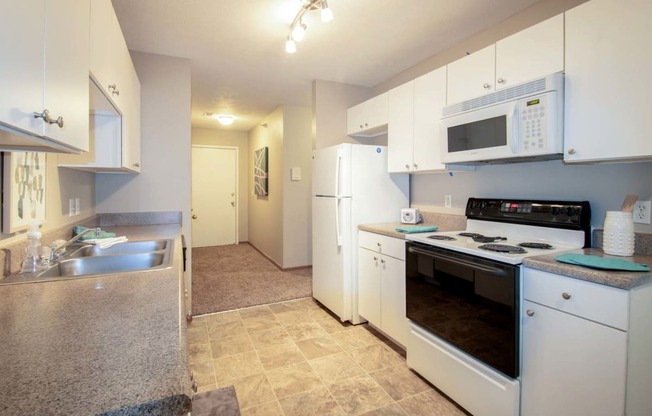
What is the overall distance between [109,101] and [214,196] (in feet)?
16.4

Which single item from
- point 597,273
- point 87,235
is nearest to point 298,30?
point 87,235

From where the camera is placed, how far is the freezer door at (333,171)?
282 cm

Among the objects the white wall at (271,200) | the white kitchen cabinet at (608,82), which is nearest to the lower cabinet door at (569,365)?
the white kitchen cabinet at (608,82)

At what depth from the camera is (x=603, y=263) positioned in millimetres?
1331

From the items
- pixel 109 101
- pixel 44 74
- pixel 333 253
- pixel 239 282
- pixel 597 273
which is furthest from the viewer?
pixel 239 282

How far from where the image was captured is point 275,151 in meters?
5.02

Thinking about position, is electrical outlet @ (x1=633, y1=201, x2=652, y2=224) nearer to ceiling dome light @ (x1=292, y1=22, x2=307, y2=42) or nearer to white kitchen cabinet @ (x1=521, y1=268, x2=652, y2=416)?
white kitchen cabinet @ (x1=521, y1=268, x2=652, y2=416)

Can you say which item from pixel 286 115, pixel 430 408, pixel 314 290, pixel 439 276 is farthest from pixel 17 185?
pixel 286 115

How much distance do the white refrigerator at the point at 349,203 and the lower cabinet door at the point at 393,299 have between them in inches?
16.1

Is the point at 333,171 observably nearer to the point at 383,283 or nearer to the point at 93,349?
the point at 383,283

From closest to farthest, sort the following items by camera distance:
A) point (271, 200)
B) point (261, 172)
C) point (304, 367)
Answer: point (304, 367) < point (271, 200) < point (261, 172)

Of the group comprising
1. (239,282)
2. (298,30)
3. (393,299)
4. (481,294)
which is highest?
(298,30)

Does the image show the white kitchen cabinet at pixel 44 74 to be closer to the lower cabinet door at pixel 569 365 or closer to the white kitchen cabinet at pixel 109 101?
the white kitchen cabinet at pixel 109 101

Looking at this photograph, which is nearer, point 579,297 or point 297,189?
point 579,297
